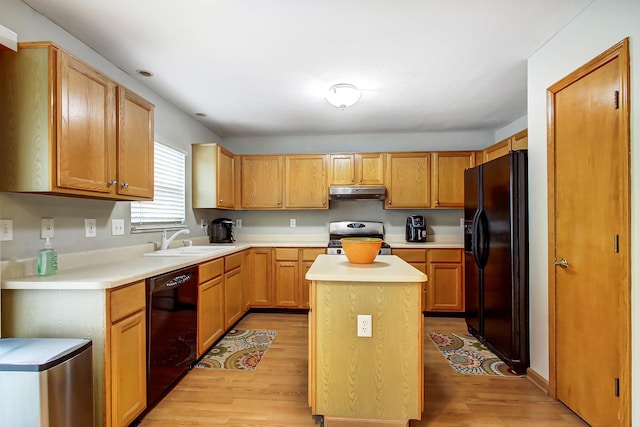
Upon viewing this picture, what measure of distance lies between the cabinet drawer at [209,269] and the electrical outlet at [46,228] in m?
0.96

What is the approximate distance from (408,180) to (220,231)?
250 cm

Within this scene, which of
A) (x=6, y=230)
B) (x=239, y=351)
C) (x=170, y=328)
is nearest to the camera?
(x=6, y=230)

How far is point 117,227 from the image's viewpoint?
2.43 meters

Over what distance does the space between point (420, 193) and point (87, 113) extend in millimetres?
3504

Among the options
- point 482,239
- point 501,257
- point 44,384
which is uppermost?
point 482,239

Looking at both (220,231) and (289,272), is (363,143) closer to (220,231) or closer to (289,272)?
(289,272)

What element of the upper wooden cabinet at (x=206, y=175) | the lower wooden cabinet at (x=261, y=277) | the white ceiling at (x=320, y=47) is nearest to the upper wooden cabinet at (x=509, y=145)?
the white ceiling at (x=320, y=47)

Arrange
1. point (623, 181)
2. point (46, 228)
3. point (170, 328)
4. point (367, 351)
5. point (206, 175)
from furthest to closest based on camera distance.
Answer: point (206, 175)
point (170, 328)
point (46, 228)
point (367, 351)
point (623, 181)

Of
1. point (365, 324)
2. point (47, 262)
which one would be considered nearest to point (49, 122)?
point (47, 262)

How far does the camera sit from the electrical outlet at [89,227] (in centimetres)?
215

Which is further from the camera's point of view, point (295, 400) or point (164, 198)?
point (164, 198)

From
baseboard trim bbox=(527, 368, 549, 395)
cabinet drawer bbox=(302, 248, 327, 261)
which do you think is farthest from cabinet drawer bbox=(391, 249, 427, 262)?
baseboard trim bbox=(527, 368, 549, 395)

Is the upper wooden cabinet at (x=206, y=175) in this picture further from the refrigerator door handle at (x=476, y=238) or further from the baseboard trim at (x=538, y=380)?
the baseboard trim at (x=538, y=380)

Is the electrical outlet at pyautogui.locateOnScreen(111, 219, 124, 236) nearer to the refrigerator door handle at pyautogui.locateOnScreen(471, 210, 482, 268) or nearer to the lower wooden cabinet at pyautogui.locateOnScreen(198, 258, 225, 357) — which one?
the lower wooden cabinet at pyautogui.locateOnScreen(198, 258, 225, 357)
